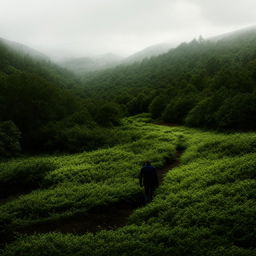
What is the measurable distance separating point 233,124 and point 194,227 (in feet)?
65.8

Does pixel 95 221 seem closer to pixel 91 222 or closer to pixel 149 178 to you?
pixel 91 222

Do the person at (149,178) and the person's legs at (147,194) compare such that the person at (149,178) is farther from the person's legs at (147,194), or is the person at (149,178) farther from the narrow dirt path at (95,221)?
the narrow dirt path at (95,221)

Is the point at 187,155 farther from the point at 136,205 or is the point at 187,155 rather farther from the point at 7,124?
the point at 7,124

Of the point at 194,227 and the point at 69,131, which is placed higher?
the point at 69,131

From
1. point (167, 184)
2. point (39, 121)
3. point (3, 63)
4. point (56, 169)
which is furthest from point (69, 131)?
point (3, 63)

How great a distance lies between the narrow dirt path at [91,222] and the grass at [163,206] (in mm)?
345

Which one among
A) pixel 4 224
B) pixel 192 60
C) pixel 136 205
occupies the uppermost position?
pixel 192 60

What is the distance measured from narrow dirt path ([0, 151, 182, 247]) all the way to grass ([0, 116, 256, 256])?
0.34m

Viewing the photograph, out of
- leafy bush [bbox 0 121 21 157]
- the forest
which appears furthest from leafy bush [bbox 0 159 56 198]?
leafy bush [bbox 0 121 21 157]

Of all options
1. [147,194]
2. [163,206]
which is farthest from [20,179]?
[163,206]

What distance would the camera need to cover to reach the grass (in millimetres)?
7370

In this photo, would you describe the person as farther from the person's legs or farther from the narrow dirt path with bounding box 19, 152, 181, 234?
the narrow dirt path with bounding box 19, 152, 181, 234

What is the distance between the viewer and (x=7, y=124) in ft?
76.6

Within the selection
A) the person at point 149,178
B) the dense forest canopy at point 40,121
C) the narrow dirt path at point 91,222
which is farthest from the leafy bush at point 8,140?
the person at point 149,178
